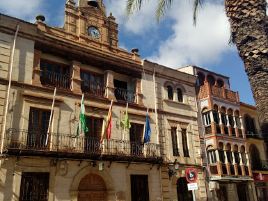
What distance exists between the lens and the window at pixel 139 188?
18406mm

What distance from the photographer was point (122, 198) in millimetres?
17641

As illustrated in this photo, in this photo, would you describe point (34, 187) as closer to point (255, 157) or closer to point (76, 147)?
point (76, 147)

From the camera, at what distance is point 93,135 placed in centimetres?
1789

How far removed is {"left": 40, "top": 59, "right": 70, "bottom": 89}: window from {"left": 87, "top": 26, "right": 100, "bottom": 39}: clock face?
3.00 metres

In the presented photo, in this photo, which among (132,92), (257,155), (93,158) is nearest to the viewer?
(93,158)

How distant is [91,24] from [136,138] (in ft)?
25.2

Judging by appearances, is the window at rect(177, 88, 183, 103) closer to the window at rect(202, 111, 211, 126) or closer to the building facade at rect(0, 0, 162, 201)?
the window at rect(202, 111, 211, 126)

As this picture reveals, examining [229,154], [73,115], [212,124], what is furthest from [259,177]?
[73,115]

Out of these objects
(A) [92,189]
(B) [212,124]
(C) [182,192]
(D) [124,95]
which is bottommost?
(C) [182,192]

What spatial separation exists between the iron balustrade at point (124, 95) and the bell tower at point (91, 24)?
9.76 feet

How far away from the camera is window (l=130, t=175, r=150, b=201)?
60.4 ft

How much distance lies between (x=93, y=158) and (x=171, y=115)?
724 cm

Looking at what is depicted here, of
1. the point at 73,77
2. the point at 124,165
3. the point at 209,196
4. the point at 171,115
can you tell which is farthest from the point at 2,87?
the point at 209,196

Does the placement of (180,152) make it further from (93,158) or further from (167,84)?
(93,158)
